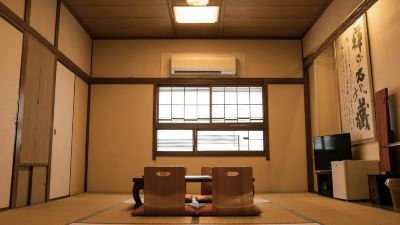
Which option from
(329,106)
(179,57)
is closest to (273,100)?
(329,106)

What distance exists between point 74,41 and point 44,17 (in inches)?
50.4

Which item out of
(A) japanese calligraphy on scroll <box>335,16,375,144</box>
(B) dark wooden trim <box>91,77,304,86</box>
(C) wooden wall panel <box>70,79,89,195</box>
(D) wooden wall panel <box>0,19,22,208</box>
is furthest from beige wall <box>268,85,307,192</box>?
(D) wooden wall panel <box>0,19,22,208</box>

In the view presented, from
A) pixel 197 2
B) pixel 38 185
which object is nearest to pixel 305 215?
pixel 38 185

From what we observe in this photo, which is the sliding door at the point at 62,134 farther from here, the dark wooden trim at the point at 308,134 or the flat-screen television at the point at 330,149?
the dark wooden trim at the point at 308,134

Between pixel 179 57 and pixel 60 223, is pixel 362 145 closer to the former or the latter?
pixel 179 57

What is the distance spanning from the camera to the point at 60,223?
3.23 metres

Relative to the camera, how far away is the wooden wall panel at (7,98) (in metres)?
4.09

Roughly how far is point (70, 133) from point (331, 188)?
4289 mm

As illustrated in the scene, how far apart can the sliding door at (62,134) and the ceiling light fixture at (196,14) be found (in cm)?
206

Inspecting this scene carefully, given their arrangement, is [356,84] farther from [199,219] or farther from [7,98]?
[7,98]

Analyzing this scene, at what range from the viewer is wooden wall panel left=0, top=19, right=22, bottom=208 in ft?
13.4

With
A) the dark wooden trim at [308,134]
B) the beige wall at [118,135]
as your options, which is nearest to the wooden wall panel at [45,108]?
the beige wall at [118,135]

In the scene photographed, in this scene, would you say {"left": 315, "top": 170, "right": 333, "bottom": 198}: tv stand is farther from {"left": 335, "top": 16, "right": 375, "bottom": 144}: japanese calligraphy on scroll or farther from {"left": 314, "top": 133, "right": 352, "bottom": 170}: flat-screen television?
{"left": 335, "top": 16, "right": 375, "bottom": 144}: japanese calligraphy on scroll

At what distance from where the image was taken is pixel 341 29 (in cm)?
558
